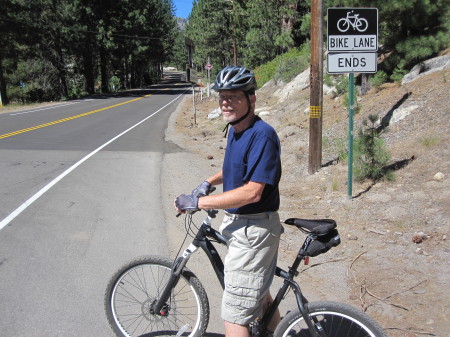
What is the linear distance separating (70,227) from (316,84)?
15.9 feet

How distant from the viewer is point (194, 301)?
315 centimetres

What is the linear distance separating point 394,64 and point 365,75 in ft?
2.71

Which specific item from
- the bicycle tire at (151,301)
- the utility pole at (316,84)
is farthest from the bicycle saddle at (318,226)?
the utility pole at (316,84)

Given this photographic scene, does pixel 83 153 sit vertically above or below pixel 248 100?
below

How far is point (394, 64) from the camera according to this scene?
1188cm

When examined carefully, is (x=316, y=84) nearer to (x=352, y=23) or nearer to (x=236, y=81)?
(x=352, y=23)

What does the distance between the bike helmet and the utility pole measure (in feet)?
17.8

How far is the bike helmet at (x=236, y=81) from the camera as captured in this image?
8.16ft

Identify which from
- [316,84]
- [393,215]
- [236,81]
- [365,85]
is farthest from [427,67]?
[236,81]

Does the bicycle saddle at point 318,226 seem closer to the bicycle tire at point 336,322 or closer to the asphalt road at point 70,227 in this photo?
the bicycle tire at point 336,322

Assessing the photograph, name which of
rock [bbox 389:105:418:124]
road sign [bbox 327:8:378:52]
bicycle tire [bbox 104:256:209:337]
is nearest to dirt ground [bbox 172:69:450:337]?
rock [bbox 389:105:418:124]

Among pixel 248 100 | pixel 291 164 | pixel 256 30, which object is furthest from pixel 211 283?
pixel 256 30

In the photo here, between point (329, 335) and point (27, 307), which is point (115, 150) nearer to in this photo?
point (27, 307)

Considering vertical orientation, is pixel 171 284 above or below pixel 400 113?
below
